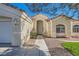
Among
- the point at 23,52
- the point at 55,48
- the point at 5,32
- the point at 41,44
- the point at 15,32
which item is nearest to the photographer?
the point at 23,52

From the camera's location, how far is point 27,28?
13477 mm

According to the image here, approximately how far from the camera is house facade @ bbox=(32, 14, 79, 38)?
13.4 m

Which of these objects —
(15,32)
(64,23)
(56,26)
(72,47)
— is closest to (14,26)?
(15,32)

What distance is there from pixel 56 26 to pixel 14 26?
2943mm

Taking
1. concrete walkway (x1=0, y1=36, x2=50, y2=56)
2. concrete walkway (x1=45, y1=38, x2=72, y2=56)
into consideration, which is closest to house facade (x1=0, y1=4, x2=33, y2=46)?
concrete walkway (x1=0, y1=36, x2=50, y2=56)

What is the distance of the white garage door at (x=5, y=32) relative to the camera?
14.8 meters

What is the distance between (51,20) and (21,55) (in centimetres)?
245

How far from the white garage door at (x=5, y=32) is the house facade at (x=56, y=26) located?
7.35 feet

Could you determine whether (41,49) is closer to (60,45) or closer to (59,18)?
(60,45)

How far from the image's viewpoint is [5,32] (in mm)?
15336

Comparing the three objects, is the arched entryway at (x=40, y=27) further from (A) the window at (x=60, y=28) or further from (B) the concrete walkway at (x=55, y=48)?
(A) the window at (x=60, y=28)

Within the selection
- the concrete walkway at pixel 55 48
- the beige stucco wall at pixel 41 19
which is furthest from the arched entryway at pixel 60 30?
the beige stucco wall at pixel 41 19

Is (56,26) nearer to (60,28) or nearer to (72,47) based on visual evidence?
(60,28)

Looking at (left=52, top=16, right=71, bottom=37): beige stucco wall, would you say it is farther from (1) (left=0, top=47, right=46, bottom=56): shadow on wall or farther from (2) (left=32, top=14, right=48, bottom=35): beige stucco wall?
(1) (left=0, top=47, right=46, bottom=56): shadow on wall
